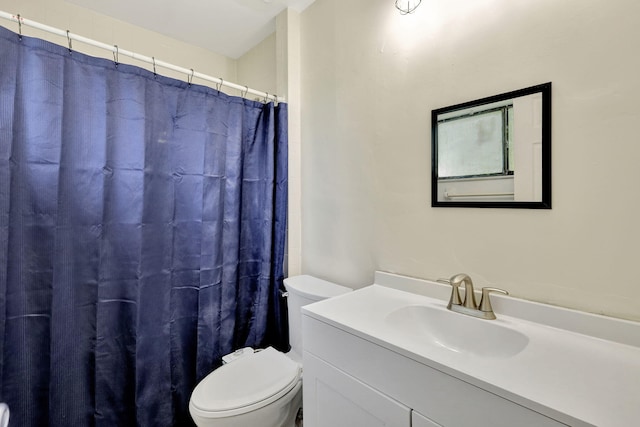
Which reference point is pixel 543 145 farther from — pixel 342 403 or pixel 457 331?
pixel 342 403

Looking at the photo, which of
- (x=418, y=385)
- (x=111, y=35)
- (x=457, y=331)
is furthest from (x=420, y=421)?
(x=111, y=35)

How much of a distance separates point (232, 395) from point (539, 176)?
1459 mm

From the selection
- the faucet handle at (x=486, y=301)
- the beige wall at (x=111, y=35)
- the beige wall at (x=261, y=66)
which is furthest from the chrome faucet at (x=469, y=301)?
the beige wall at (x=111, y=35)

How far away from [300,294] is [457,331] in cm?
78

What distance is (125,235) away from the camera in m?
1.35

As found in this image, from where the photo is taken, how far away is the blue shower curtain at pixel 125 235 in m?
1.14

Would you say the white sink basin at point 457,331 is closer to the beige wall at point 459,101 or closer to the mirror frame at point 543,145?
the beige wall at point 459,101

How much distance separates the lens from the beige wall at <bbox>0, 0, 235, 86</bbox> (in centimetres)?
167

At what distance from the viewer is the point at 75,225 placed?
4.09 ft

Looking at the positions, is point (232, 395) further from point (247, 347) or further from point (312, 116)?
point (312, 116)

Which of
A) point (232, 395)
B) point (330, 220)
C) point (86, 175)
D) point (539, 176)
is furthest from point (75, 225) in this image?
point (539, 176)

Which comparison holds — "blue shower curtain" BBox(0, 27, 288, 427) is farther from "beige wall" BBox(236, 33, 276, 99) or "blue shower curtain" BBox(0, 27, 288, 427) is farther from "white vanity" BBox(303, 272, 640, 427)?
"white vanity" BBox(303, 272, 640, 427)

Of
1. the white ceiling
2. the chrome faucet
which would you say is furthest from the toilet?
the white ceiling

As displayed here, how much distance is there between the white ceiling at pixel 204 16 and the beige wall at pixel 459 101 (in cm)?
37
